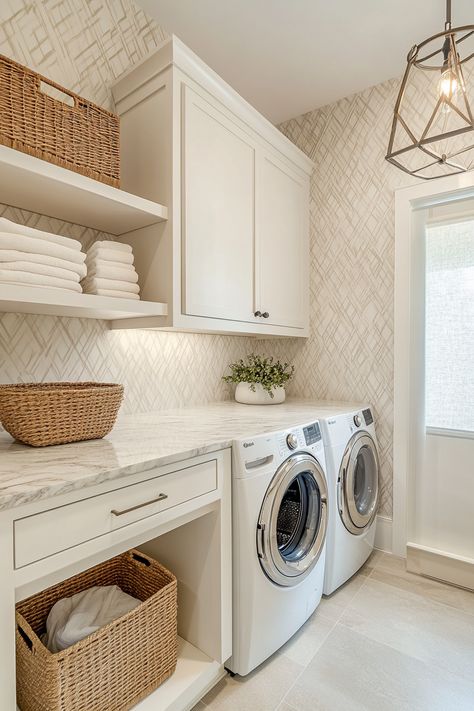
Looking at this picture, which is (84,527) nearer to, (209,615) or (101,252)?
(209,615)

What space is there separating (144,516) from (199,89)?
1713mm

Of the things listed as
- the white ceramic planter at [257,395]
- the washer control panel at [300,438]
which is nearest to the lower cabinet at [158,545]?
the washer control panel at [300,438]

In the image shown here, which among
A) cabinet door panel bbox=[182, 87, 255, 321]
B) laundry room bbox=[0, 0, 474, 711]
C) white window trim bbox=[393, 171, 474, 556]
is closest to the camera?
laundry room bbox=[0, 0, 474, 711]

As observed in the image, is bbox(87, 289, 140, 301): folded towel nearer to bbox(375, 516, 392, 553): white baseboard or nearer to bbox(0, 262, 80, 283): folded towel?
bbox(0, 262, 80, 283): folded towel

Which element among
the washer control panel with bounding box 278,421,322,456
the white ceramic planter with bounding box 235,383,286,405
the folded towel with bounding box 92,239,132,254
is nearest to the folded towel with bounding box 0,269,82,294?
the folded towel with bounding box 92,239,132,254

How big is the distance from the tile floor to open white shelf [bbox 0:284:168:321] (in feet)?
4.56

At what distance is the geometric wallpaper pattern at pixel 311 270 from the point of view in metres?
1.58

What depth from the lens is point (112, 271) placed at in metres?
1.51

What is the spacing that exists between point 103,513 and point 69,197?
1.09 metres

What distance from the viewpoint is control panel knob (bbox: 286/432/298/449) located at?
5.21 feet

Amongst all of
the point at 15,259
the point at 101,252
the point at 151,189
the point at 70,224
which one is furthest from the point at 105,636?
the point at 151,189

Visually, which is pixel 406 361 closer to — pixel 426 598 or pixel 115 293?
pixel 426 598

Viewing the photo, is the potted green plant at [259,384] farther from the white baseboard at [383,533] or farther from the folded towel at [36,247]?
the folded towel at [36,247]

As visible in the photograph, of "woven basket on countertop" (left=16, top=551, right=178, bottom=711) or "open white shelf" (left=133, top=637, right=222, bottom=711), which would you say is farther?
"open white shelf" (left=133, top=637, right=222, bottom=711)
